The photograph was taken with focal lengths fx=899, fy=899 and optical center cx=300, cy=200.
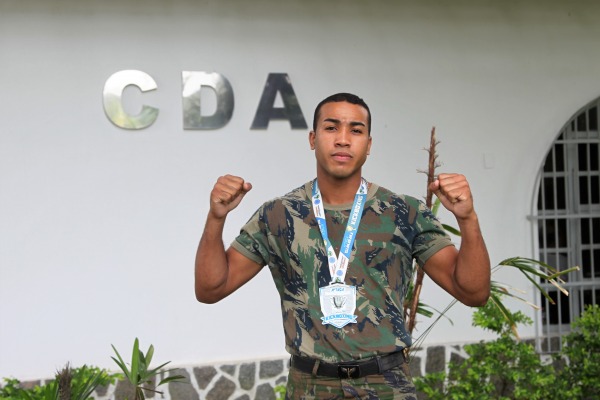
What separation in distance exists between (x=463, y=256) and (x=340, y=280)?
15.2 inches

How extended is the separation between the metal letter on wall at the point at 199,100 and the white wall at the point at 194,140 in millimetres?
51

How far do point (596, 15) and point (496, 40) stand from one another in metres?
0.78

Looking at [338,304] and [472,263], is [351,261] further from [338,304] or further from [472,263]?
[472,263]

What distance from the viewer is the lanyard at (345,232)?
111 inches

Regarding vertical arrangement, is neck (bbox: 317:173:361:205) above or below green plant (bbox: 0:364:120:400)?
above

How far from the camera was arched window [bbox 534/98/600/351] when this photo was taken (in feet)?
20.9

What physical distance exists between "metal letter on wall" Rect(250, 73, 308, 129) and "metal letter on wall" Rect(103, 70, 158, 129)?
67 cm

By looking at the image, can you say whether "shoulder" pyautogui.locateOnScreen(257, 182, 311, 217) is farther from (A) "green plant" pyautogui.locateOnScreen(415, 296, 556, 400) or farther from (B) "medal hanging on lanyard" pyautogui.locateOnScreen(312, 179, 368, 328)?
(A) "green plant" pyautogui.locateOnScreen(415, 296, 556, 400)

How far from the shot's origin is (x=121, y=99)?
5535 millimetres

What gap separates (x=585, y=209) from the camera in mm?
6465

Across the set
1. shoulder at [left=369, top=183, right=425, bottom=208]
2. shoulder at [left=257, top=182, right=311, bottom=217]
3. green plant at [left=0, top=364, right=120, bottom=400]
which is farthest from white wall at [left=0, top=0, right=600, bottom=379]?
shoulder at [left=369, top=183, right=425, bottom=208]

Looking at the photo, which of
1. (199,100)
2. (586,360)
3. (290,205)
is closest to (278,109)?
(199,100)

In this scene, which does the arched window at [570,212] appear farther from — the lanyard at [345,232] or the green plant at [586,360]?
the lanyard at [345,232]

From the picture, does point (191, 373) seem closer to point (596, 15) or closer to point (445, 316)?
point (445, 316)
